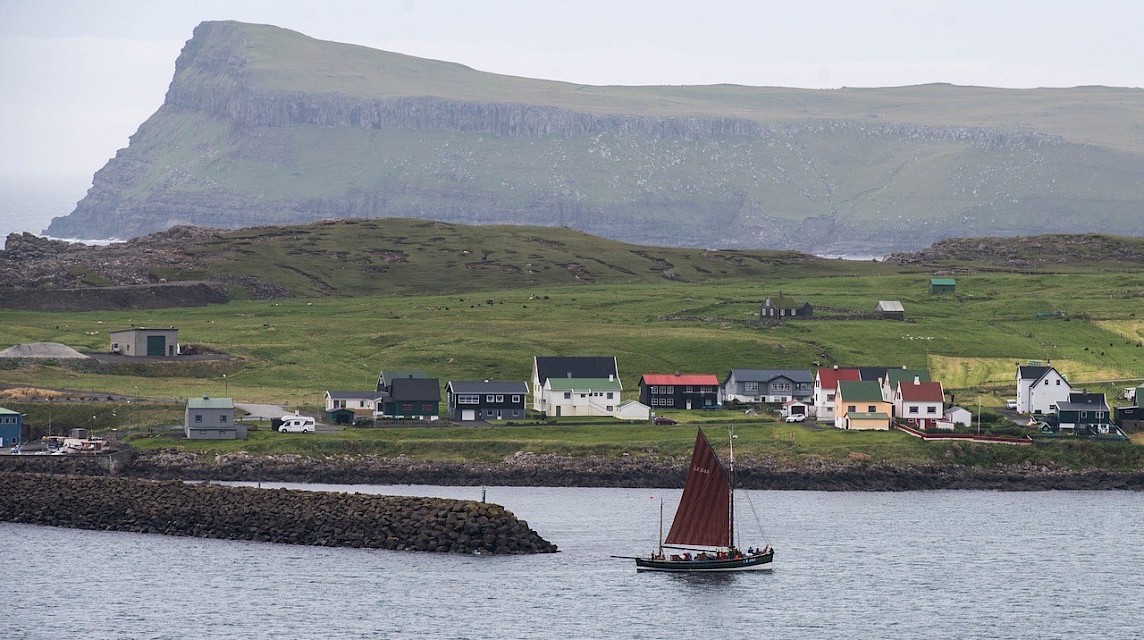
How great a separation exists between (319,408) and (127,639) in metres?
59.6

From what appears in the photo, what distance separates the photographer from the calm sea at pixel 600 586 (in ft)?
267

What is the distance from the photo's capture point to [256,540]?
98.4m

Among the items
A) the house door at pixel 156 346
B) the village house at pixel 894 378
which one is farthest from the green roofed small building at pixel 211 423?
the village house at pixel 894 378

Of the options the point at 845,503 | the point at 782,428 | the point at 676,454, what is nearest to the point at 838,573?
the point at 845,503

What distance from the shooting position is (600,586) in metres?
88.0

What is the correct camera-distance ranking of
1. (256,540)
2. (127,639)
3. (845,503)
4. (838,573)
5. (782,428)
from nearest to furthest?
(127,639), (838,573), (256,540), (845,503), (782,428)

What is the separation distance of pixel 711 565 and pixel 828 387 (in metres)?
49.7

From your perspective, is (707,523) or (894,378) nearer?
(707,523)

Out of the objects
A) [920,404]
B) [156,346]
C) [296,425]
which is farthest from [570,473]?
[156,346]

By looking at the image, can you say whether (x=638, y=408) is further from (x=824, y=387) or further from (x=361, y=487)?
(x=361, y=487)

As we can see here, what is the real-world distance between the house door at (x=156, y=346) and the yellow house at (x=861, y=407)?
2432 inches

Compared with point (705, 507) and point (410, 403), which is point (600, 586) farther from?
point (410, 403)

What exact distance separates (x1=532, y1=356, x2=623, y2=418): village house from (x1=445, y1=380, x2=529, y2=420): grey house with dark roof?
2584 mm

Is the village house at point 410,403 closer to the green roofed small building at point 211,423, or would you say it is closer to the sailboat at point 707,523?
the green roofed small building at point 211,423
